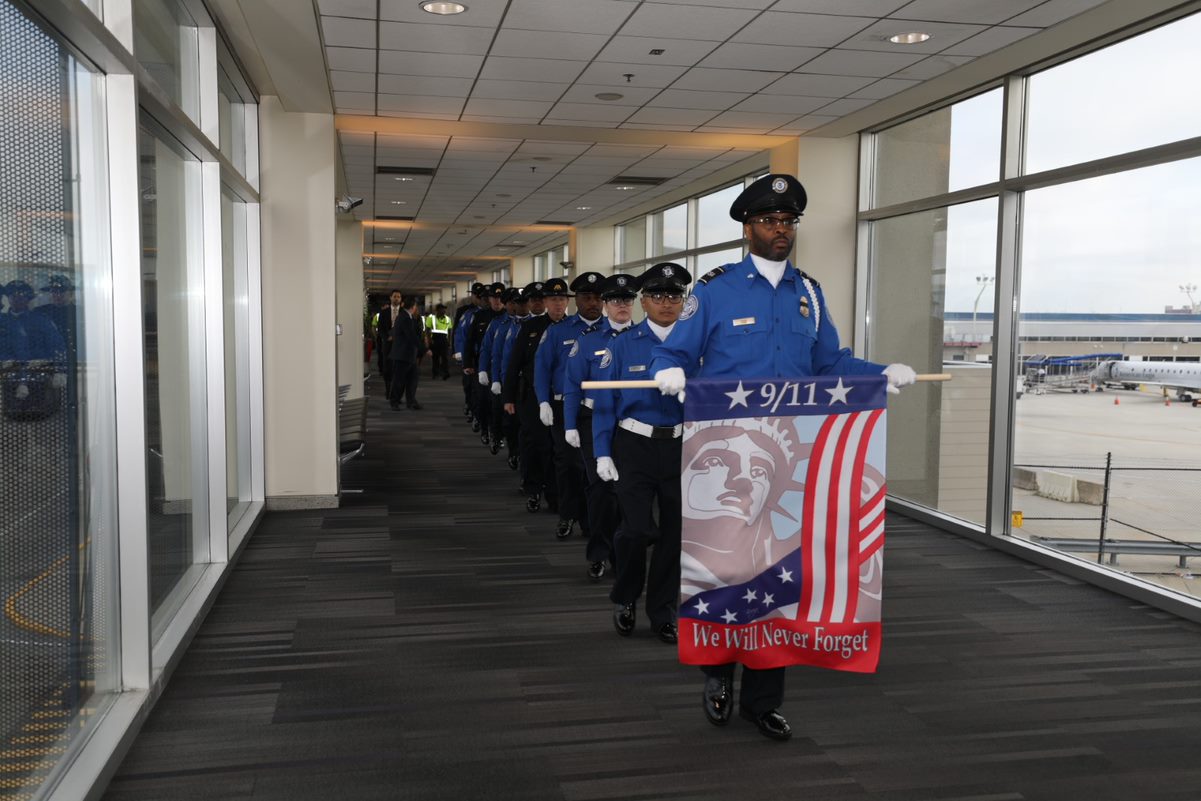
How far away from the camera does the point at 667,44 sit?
229 inches

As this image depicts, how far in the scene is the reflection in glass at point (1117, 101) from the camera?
512 centimetres

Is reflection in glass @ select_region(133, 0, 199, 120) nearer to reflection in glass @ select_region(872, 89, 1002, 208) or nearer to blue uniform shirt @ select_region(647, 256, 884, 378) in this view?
blue uniform shirt @ select_region(647, 256, 884, 378)

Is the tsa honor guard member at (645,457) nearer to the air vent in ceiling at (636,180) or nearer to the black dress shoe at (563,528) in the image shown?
the black dress shoe at (563,528)

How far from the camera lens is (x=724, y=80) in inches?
261

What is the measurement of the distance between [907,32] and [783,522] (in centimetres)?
344

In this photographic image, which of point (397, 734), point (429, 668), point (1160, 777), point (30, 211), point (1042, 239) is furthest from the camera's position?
point (1042, 239)

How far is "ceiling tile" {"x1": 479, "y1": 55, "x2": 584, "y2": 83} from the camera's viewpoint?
20.6 ft

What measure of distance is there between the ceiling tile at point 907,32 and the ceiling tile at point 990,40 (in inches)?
2.6

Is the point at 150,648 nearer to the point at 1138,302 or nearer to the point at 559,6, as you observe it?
the point at 559,6

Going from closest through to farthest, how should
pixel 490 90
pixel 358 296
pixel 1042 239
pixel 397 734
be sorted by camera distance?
pixel 397 734 < pixel 1042 239 < pixel 490 90 < pixel 358 296

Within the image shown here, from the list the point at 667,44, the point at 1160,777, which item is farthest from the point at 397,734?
the point at 667,44

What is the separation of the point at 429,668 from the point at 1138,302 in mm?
4267

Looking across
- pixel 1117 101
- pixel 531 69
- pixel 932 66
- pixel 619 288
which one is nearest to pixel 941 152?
pixel 932 66

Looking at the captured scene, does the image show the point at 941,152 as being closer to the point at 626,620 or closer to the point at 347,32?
the point at 347,32
